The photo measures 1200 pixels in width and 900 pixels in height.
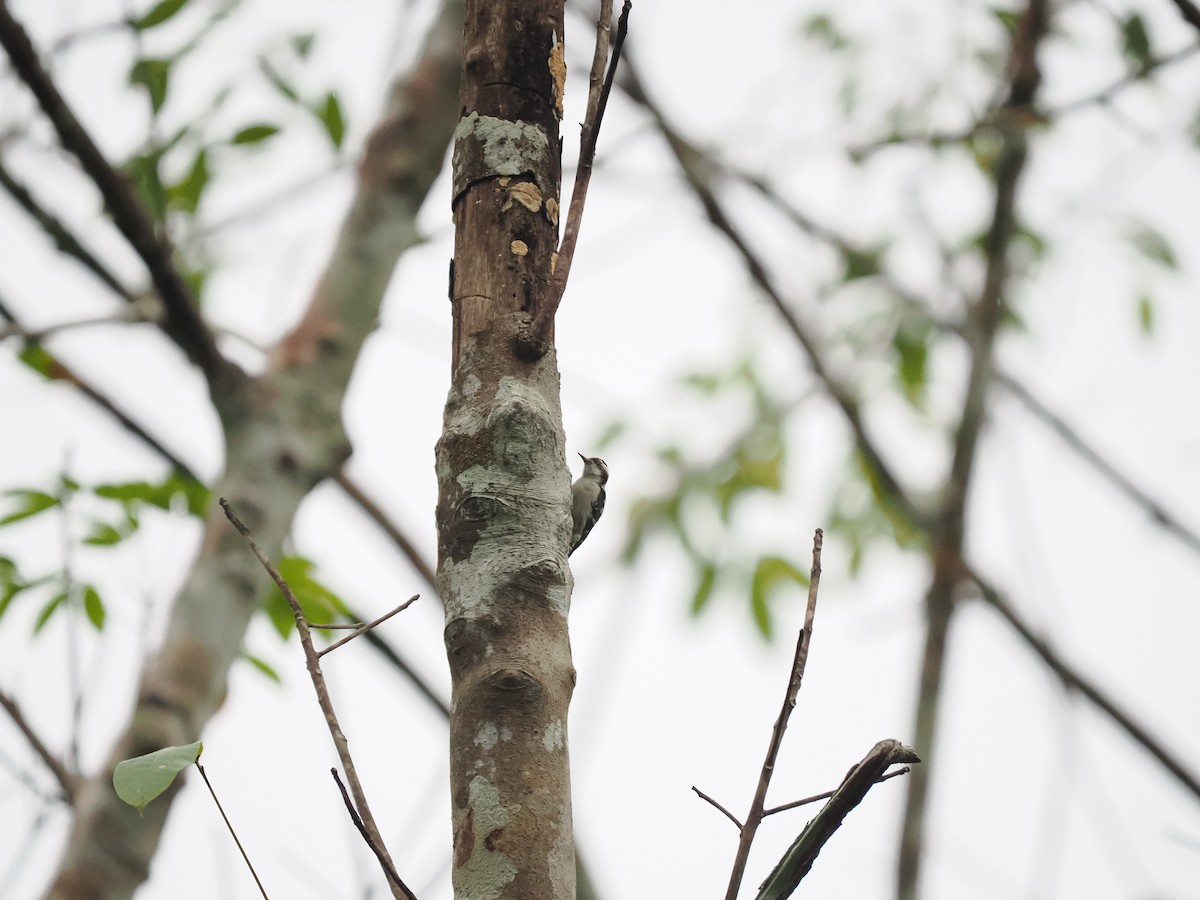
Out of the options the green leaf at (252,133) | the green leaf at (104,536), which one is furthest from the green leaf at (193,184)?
the green leaf at (104,536)

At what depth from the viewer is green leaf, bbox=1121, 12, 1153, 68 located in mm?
3438

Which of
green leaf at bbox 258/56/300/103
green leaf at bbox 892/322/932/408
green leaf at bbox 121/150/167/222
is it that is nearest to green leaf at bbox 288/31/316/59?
green leaf at bbox 258/56/300/103

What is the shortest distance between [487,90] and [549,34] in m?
0.11

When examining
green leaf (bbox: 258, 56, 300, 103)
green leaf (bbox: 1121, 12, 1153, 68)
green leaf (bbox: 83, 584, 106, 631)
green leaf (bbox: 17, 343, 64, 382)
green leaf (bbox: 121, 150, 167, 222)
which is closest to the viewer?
green leaf (bbox: 121, 150, 167, 222)

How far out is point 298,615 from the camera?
111cm

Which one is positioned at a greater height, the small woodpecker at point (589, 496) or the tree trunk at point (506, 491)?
the small woodpecker at point (589, 496)

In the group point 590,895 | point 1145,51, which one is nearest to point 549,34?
point 590,895

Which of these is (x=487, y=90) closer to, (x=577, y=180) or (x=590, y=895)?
(x=577, y=180)

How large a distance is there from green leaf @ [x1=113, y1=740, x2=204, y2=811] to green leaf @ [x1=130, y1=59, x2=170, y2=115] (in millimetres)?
1842

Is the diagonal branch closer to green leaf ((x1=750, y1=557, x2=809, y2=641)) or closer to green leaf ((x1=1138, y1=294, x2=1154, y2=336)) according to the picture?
green leaf ((x1=750, y1=557, x2=809, y2=641))

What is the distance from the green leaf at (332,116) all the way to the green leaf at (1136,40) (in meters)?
2.26

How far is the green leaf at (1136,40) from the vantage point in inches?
135

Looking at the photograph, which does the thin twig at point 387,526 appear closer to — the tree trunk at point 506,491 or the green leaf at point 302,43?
the green leaf at point 302,43

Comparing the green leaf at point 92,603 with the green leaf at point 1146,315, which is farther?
the green leaf at point 1146,315
